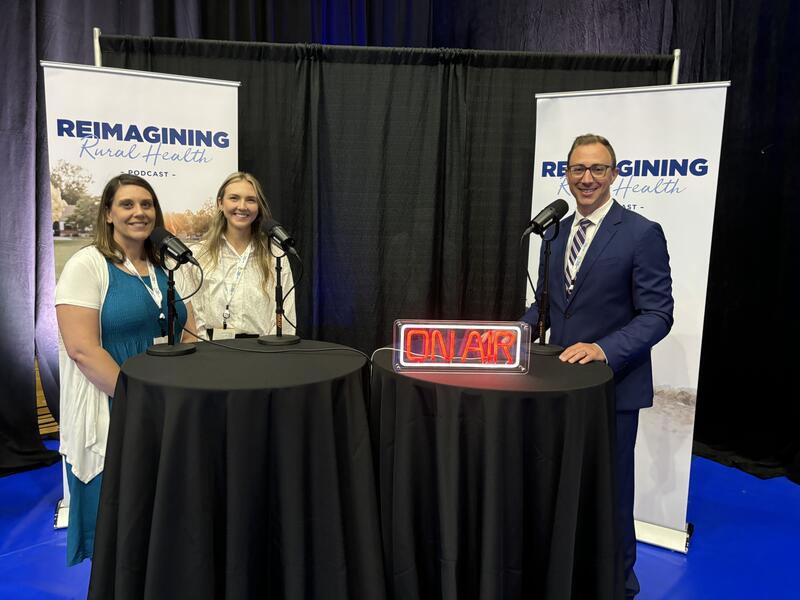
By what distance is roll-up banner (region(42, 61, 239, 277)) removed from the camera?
2.72 metres

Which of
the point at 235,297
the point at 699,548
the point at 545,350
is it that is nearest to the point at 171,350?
the point at 235,297

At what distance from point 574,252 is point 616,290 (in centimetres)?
23

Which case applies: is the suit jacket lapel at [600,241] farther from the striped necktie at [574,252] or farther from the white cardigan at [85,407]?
the white cardigan at [85,407]

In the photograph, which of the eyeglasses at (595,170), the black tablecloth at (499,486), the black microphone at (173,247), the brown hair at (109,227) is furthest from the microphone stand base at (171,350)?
the eyeglasses at (595,170)

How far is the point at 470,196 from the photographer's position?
11.7ft

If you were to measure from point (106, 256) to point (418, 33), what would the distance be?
3333 mm

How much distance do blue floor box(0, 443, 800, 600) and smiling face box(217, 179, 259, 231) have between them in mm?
1639

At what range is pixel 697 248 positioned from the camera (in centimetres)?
277

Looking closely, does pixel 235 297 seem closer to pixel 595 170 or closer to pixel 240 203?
pixel 240 203

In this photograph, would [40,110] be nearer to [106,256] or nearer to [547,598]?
[106,256]

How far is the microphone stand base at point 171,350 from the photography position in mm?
1706

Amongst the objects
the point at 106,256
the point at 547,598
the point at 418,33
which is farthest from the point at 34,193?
the point at 547,598

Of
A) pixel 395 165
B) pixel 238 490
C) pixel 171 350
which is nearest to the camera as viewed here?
pixel 238 490

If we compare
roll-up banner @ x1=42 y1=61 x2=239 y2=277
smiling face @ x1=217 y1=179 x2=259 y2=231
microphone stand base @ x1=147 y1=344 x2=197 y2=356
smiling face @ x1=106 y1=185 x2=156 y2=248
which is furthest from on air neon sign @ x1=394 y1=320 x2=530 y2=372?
roll-up banner @ x1=42 y1=61 x2=239 y2=277
